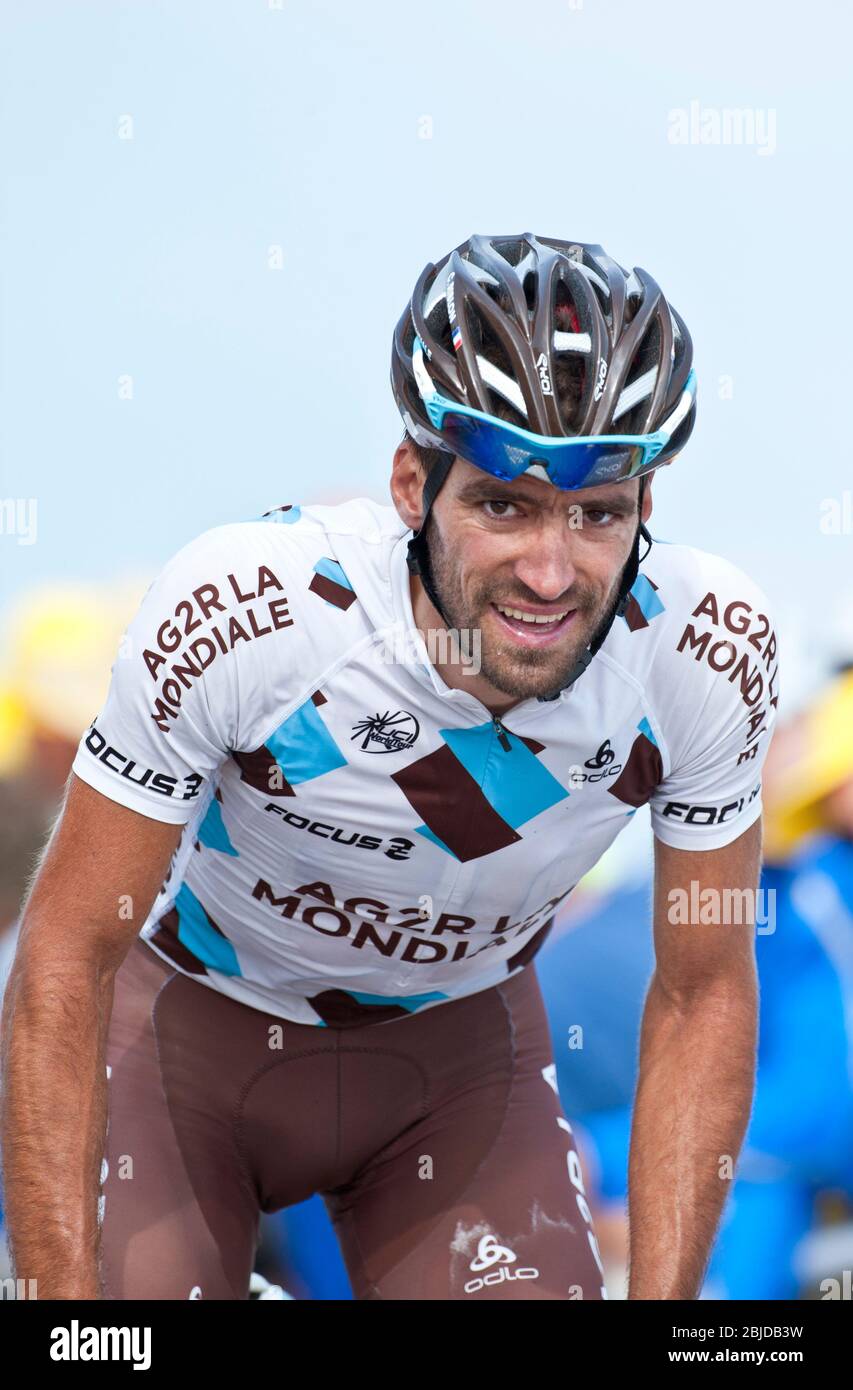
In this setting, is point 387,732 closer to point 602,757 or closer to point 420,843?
point 420,843

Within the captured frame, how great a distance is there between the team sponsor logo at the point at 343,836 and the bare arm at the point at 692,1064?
421 mm

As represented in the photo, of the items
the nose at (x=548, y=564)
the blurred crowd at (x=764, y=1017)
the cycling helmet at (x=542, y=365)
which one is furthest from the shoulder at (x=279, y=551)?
the blurred crowd at (x=764, y=1017)

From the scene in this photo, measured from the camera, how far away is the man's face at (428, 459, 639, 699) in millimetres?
2246

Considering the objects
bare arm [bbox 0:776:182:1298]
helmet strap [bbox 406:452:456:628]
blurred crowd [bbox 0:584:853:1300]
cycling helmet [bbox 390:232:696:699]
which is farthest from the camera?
blurred crowd [bbox 0:584:853:1300]

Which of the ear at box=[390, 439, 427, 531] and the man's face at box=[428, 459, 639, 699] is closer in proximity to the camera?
the man's face at box=[428, 459, 639, 699]

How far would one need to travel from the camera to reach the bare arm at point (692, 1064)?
2.50 meters

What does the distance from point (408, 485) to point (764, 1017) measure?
2.19 meters

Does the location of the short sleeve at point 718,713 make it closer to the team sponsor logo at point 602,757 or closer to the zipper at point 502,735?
the team sponsor logo at point 602,757

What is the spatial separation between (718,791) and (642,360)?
0.66 metres

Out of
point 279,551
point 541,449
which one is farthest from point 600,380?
point 279,551

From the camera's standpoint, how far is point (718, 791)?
8.38 ft

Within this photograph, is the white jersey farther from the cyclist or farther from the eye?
the eye

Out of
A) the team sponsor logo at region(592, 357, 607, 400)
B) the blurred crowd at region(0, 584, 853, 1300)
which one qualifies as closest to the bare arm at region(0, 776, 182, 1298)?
the team sponsor logo at region(592, 357, 607, 400)
